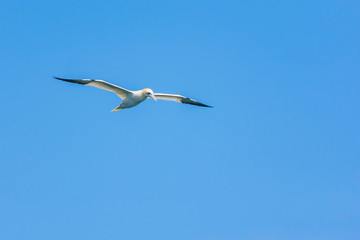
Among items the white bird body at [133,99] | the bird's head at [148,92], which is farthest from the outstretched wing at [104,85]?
the bird's head at [148,92]

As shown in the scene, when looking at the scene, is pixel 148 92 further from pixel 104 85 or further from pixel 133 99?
pixel 104 85

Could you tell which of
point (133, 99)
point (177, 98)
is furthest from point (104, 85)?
point (177, 98)

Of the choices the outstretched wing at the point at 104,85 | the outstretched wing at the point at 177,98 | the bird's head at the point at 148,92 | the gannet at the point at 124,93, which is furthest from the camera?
the outstretched wing at the point at 177,98

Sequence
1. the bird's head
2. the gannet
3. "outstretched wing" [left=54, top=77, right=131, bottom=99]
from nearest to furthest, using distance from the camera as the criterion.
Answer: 1. "outstretched wing" [left=54, top=77, right=131, bottom=99]
2. the gannet
3. the bird's head

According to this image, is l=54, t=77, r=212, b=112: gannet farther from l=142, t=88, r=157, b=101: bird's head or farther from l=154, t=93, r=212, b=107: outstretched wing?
l=154, t=93, r=212, b=107: outstretched wing

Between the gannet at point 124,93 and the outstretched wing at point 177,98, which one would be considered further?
the outstretched wing at point 177,98

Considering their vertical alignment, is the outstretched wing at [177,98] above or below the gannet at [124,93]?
above

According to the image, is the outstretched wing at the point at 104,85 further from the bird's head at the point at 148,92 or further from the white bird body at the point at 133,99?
the bird's head at the point at 148,92

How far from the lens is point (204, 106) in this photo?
1618 inches

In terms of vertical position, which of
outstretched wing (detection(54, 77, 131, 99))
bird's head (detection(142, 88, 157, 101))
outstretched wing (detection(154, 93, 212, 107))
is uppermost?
outstretched wing (detection(154, 93, 212, 107))

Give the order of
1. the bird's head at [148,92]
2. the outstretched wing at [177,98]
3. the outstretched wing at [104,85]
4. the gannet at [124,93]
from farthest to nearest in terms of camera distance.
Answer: the outstretched wing at [177,98]
the bird's head at [148,92]
the gannet at [124,93]
the outstretched wing at [104,85]

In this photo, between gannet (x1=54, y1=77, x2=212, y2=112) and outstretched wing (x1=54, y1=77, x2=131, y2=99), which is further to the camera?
gannet (x1=54, y1=77, x2=212, y2=112)

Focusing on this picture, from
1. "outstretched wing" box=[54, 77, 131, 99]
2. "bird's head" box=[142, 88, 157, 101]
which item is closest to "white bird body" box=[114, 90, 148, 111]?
"bird's head" box=[142, 88, 157, 101]

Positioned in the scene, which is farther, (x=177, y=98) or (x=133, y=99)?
(x=177, y=98)
